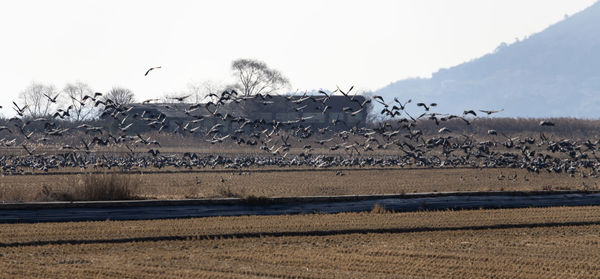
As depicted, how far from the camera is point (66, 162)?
50.1m

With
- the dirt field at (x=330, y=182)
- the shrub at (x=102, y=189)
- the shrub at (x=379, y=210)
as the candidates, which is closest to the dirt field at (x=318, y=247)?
the shrub at (x=379, y=210)

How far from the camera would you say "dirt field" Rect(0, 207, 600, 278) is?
49.3ft

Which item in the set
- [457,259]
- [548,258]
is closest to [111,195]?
[457,259]

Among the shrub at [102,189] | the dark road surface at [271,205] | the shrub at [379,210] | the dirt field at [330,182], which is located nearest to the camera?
the dark road surface at [271,205]

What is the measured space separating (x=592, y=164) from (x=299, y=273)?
3698 cm

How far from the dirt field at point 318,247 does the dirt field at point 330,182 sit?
871 cm

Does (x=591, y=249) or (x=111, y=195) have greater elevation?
(x=111, y=195)

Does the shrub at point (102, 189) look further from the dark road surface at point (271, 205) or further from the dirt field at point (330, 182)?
the dirt field at point (330, 182)

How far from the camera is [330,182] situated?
3866 centimetres

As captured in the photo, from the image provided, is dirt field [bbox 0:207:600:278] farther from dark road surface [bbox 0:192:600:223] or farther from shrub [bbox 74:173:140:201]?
shrub [bbox 74:173:140:201]

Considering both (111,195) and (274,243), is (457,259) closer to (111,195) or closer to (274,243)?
(274,243)

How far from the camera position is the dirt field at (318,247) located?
591 inches

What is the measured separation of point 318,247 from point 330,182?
20756 mm

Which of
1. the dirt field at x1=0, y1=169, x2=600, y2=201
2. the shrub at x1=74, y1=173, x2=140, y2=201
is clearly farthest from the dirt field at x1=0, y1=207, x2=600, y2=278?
the dirt field at x1=0, y1=169, x2=600, y2=201
